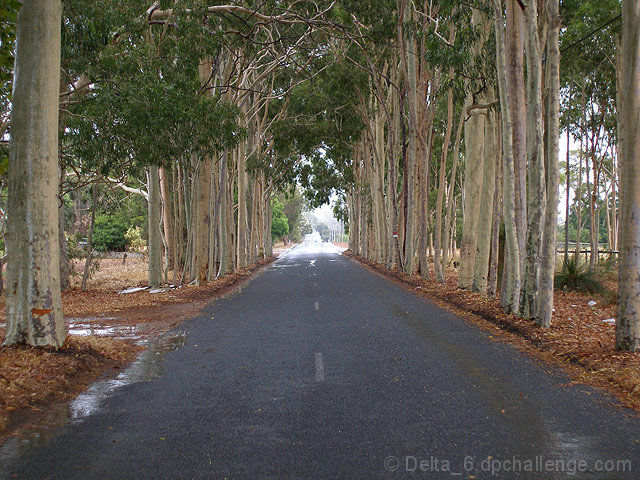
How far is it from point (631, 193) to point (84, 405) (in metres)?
7.34

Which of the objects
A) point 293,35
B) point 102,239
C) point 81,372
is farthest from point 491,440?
point 102,239

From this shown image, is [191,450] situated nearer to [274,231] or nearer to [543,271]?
[543,271]

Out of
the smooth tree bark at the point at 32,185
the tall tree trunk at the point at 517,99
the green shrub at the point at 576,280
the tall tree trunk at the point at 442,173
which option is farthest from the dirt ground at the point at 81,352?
the green shrub at the point at 576,280

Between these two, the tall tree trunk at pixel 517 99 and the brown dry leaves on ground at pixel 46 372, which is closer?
the brown dry leaves on ground at pixel 46 372

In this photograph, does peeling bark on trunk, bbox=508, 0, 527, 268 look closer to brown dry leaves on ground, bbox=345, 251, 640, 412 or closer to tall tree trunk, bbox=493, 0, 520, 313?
tall tree trunk, bbox=493, 0, 520, 313

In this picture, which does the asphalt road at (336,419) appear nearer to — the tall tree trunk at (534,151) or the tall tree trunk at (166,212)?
the tall tree trunk at (534,151)

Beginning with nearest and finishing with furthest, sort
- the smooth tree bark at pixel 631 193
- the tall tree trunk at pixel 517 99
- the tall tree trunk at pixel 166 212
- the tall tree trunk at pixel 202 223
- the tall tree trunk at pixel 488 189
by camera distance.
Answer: the smooth tree bark at pixel 631 193, the tall tree trunk at pixel 517 99, the tall tree trunk at pixel 488 189, the tall tree trunk at pixel 202 223, the tall tree trunk at pixel 166 212

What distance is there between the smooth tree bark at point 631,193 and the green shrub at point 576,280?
10.8 meters

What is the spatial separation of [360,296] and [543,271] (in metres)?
7.08

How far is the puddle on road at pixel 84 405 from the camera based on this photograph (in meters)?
4.53

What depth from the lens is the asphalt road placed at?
4086 millimetres

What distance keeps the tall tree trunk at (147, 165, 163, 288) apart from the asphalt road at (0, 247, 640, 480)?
911cm

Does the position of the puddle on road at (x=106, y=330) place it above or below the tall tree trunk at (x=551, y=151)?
below

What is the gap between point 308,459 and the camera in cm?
421
